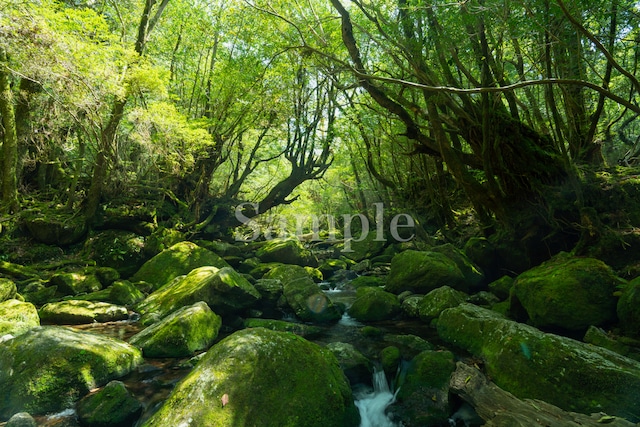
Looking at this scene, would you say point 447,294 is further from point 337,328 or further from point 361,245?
point 361,245

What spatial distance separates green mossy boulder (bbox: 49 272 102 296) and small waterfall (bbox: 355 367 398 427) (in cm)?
840

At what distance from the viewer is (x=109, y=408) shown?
3928 mm

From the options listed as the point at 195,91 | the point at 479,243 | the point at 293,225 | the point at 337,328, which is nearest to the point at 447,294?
the point at 337,328

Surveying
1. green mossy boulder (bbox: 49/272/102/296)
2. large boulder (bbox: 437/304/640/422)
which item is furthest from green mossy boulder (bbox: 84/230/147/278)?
large boulder (bbox: 437/304/640/422)

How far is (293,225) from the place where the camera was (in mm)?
34094

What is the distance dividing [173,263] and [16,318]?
5247 mm

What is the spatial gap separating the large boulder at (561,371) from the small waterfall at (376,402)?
56.9 inches

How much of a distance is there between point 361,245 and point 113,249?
12.3 metres

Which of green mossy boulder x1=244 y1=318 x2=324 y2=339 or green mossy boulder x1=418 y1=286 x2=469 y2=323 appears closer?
green mossy boulder x1=244 y1=318 x2=324 y2=339

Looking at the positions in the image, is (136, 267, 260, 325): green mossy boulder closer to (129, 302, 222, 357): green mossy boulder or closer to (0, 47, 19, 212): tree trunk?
(129, 302, 222, 357): green mossy boulder

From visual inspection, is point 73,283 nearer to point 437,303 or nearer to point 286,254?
point 286,254

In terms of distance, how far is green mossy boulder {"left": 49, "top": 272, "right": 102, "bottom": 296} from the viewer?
9.29m

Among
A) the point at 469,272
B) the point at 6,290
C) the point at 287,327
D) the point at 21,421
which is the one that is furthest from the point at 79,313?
the point at 469,272

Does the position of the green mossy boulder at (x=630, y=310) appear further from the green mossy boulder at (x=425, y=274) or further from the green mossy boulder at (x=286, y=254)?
the green mossy boulder at (x=286, y=254)
